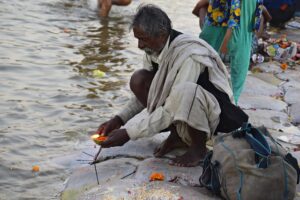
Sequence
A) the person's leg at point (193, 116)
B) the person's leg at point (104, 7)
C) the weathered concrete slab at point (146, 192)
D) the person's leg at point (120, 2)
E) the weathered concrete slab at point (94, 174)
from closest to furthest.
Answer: the weathered concrete slab at point (146, 192), the person's leg at point (193, 116), the weathered concrete slab at point (94, 174), the person's leg at point (104, 7), the person's leg at point (120, 2)

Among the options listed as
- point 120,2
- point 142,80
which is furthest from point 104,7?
point 142,80

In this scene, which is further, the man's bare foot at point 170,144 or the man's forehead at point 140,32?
the man's bare foot at point 170,144

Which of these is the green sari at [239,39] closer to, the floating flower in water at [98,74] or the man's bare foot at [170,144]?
the man's bare foot at [170,144]

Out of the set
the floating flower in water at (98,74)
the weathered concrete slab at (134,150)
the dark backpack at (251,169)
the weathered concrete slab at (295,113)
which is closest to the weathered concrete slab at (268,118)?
the weathered concrete slab at (295,113)

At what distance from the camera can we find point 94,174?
3.77 m

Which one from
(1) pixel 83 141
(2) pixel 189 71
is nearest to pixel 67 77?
(1) pixel 83 141

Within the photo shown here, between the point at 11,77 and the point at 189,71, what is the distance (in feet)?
11.2

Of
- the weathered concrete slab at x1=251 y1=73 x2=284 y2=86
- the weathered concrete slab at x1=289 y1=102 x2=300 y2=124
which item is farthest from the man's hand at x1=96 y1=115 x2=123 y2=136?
the weathered concrete slab at x1=251 y1=73 x2=284 y2=86

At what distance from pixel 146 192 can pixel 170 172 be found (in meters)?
0.38

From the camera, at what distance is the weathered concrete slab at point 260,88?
6211mm

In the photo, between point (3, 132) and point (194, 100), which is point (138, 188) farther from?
point (3, 132)

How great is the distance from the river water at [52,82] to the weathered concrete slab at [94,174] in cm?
17

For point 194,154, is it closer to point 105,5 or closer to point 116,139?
point 116,139

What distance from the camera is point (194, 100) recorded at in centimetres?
342
